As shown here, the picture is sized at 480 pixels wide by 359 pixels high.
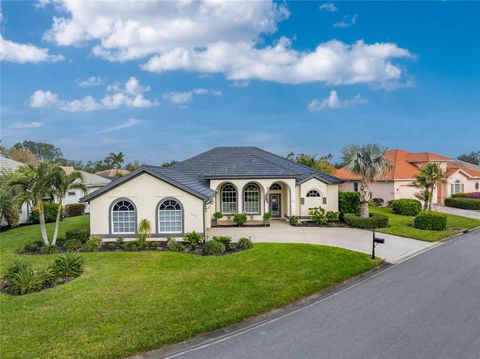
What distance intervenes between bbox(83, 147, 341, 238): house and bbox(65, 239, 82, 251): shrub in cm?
112

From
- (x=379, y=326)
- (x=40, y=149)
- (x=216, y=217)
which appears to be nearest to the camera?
(x=379, y=326)

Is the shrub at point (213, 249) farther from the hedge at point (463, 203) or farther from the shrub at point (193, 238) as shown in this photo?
the hedge at point (463, 203)

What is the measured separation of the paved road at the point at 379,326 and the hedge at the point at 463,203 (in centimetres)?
2537

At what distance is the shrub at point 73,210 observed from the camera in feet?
103

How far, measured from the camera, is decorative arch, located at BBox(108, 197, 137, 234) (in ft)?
→ 57.8

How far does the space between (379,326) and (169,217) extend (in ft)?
40.8

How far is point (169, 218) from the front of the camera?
58.0 feet

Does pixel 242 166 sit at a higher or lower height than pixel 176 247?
higher

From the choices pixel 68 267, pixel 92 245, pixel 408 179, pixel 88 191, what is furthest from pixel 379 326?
pixel 88 191

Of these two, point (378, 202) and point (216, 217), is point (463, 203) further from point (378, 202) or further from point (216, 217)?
point (216, 217)

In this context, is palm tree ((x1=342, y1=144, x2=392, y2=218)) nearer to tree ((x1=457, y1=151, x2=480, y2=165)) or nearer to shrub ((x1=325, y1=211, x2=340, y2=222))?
shrub ((x1=325, y1=211, x2=340, y2=222))

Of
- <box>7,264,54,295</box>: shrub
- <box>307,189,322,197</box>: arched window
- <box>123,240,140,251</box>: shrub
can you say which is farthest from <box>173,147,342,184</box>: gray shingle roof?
<box>7,264,54,295</box>: shrub

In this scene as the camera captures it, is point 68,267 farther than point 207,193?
No

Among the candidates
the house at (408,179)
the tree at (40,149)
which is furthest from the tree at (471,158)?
the tree at (40,149)
